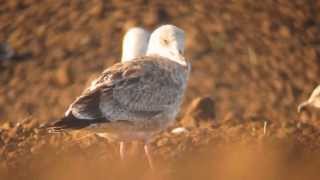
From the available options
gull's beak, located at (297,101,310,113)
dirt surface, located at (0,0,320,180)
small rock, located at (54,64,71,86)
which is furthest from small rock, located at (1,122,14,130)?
gull's beak, located at (297,101,310,113)

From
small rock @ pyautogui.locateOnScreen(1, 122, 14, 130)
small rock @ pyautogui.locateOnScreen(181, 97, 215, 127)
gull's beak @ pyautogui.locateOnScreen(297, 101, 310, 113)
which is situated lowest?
gull's beak @ pyautogui.locateOnScreen(297, 101, 310, 113)

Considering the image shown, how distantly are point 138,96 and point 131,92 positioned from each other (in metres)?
→ 0.10

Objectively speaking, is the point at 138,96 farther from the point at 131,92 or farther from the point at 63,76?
the point at 63,76

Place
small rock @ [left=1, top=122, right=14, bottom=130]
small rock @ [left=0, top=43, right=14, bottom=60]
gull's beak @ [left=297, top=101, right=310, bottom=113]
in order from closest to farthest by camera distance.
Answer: small rock @ [left=1, top=122, right=14, bottom=130] → gull's beak @ [left=297, top=101, right=310, bottom=113] → small rock @ [left=0, top=43, right=14, bottom=60]

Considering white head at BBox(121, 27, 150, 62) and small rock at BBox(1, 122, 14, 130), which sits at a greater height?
white head at BBox(121, 27, 150, 62)

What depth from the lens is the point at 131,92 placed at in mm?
9273

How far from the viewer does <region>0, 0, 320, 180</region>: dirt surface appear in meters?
9.80

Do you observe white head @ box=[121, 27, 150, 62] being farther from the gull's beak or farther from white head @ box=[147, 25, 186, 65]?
the gull's beak

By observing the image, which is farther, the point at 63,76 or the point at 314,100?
the point at 63,76

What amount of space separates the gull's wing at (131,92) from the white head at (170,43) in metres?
0.16

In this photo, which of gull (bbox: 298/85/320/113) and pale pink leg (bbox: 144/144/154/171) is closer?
pale pink leg (bbox: 144/144/154/171)

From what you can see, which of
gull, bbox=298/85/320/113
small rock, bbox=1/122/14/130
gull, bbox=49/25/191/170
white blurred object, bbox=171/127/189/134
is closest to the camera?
gull, bbox=49/25/191/170

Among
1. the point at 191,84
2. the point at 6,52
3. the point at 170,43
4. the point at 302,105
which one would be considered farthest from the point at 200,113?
the point at 6,52

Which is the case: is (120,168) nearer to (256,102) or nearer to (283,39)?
(256,102)
